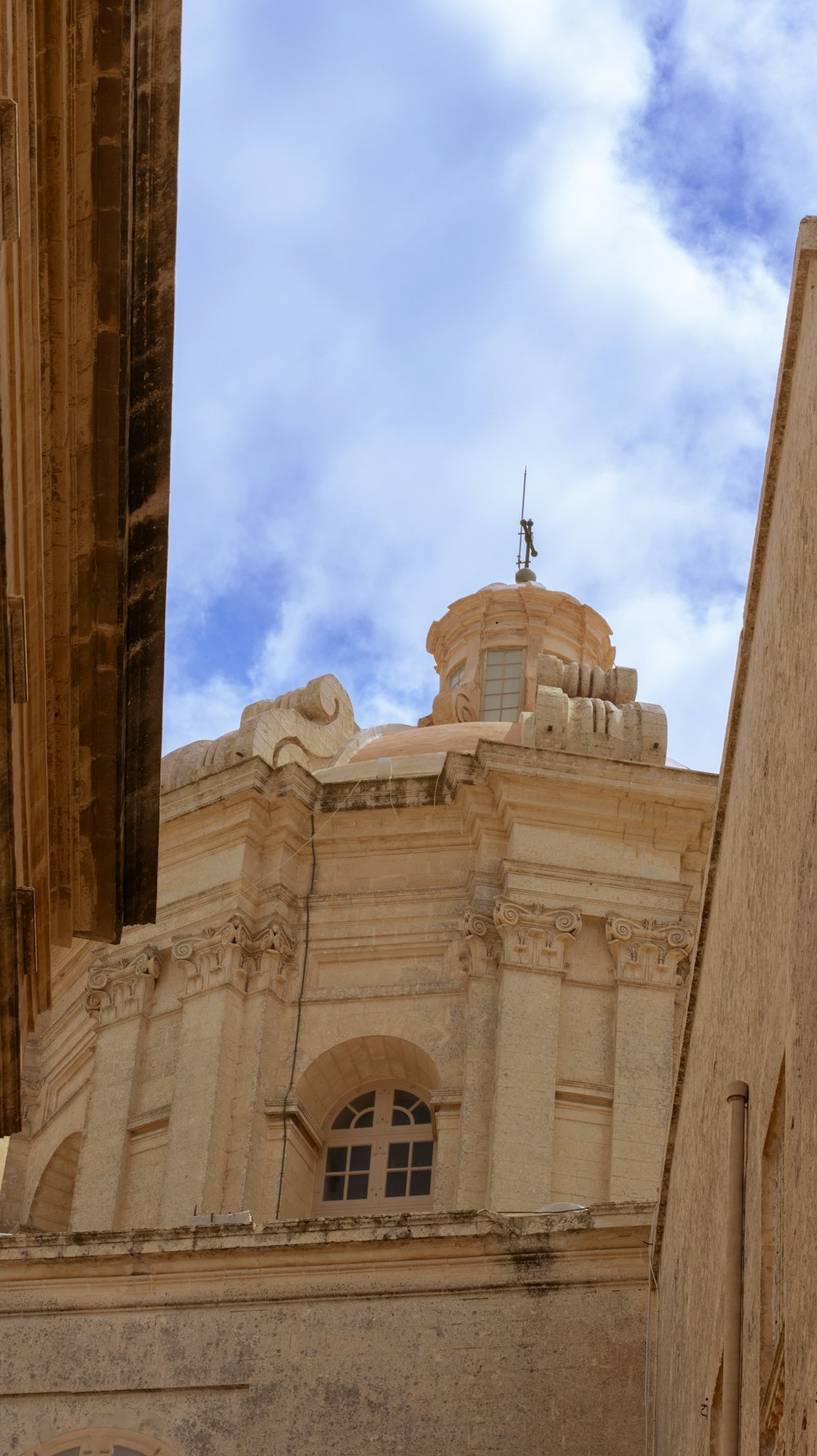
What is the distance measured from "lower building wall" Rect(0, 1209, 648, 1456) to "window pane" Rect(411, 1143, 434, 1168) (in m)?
6.60

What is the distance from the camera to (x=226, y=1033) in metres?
22.0

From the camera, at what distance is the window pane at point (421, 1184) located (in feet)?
70.4

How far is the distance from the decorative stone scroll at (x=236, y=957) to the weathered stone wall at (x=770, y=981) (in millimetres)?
11168

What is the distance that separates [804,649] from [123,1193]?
14914 mm

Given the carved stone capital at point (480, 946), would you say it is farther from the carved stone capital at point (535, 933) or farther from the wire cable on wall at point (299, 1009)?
the wire cable on wall at point (299, 1009)

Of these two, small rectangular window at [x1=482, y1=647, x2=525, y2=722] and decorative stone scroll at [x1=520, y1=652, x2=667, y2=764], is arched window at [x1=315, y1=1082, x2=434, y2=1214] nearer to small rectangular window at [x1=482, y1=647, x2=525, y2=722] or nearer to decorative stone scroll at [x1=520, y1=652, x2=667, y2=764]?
decorative stone scroll at [x1=520, y1=652, x2=667, y2=764]

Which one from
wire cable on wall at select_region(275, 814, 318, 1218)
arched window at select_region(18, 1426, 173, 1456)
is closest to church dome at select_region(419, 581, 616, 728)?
wire cable on wall at select_region(275, 814, 318, 1218)

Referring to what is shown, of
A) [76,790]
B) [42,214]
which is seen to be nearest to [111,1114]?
[76,790]

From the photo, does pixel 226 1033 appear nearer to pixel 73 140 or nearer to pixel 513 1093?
pixel 513 1093

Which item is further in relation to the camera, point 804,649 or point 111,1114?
point 111,1114

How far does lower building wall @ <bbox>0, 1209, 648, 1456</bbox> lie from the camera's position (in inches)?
565

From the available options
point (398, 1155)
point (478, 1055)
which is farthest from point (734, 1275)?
point (398, 1155)

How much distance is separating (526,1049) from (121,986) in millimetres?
4155

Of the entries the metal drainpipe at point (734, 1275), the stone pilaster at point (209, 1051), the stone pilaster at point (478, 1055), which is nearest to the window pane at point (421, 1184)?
the stone pilaster at point (478, 1055)
